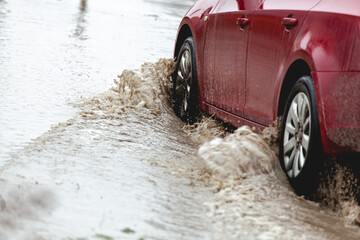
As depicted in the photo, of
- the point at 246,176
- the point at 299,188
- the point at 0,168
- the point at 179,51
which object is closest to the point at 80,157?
the point at 0,168

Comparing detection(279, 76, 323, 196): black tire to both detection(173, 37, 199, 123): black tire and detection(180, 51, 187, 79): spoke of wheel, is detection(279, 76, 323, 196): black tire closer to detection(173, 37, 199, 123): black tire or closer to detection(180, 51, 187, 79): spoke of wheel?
detection(173, 37, 199, 123): black tire

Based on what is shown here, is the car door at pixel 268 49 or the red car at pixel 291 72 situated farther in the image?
the car door at pixel 268 49

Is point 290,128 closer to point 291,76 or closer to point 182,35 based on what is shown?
point 291,76

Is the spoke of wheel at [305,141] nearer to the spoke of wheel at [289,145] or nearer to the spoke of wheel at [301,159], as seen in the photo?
the spoke of wheel at [301,159]

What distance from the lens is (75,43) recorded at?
1380 centimetres

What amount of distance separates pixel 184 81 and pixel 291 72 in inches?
104

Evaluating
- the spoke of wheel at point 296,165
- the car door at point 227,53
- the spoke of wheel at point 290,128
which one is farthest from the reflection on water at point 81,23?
the spoke of wheel at point 296,165

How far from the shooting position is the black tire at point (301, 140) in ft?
16.5

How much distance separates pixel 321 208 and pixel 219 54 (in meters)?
2.24

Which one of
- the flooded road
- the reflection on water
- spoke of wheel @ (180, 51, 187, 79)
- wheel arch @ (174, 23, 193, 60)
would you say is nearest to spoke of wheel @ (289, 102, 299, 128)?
the flooded road

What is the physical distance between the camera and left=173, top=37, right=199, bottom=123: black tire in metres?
7.79

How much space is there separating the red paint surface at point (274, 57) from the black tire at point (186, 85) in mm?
144

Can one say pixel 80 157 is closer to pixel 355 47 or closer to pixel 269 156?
pixel 269 156

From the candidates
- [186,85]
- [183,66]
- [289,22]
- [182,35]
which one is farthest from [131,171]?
[182,35]
